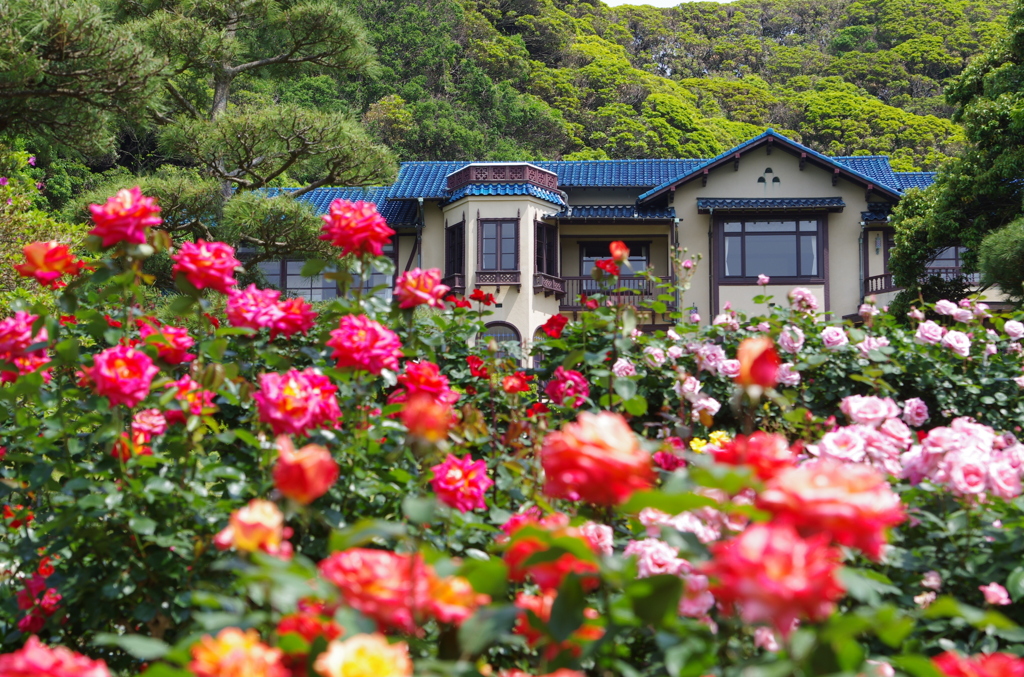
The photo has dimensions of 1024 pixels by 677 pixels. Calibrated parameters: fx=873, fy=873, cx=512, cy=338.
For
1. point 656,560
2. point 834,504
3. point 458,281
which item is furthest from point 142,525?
point 458,281

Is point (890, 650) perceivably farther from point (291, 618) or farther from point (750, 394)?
point (291, 618)

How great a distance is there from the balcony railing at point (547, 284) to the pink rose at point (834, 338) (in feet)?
47.8

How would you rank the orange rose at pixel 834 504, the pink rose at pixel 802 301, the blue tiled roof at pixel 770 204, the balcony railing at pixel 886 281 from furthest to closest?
1. the blue tiled roof at pixel 770 204
2. the balcony railing at pixel 886 281
3. the pink rose at pixel 802 301
4. the orange rose at pixel 834 504

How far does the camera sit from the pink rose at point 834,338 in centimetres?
340

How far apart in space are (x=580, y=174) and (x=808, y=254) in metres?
5.27

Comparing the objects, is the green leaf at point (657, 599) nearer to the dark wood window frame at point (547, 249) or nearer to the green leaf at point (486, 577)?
the green leaf at point (486, 577)

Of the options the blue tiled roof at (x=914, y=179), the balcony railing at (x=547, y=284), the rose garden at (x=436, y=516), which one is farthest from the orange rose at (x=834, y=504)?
the blue tiled roof at (x=914, y=179)

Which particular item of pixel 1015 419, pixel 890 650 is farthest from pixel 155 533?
pixel 1015 419

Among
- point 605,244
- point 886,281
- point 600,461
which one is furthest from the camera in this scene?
point 605,244

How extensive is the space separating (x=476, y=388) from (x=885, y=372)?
Result: 1595 millimetres

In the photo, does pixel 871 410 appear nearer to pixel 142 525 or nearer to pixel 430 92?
pixel 142 525

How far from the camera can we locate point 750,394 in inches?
49.7

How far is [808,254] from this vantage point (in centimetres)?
1817

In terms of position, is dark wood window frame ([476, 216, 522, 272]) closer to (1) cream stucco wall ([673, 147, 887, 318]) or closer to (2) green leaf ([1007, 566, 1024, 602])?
(1) cream stucco wall ([673, 147, 887, 318])
